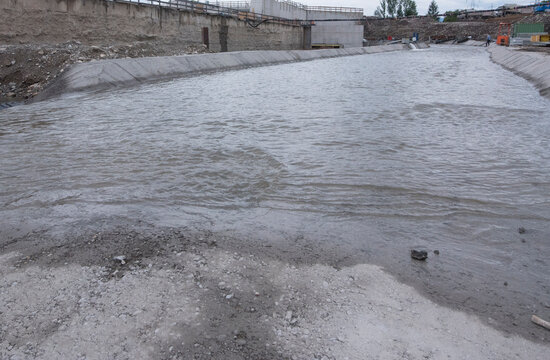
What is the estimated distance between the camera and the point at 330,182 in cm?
573

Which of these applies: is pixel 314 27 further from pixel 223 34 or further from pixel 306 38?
pixel 223 34

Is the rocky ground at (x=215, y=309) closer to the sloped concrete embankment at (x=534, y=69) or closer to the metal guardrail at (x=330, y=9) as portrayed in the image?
the sloped concrete embankment at (x=534, y=69)

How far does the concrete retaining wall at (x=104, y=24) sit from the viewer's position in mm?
Answer: 17578

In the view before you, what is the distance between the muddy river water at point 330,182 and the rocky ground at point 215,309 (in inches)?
11.0

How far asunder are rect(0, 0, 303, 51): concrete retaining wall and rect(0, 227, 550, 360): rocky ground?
58.0 feet

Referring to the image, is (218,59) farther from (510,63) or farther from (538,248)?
(538,248)

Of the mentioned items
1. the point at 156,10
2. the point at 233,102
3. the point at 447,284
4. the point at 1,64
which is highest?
the point at 156,10

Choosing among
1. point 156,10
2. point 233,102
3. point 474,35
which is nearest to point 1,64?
point 233,102

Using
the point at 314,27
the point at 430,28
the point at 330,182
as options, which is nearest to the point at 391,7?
the point at 430,28

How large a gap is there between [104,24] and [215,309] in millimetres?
23182

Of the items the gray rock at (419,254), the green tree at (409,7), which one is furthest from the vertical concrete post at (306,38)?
the green tree at (409,7)

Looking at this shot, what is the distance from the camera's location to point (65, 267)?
11.5ft

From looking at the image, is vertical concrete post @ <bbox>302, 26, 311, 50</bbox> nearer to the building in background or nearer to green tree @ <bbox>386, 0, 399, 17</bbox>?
the building in background

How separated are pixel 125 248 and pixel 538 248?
395 centimetres
